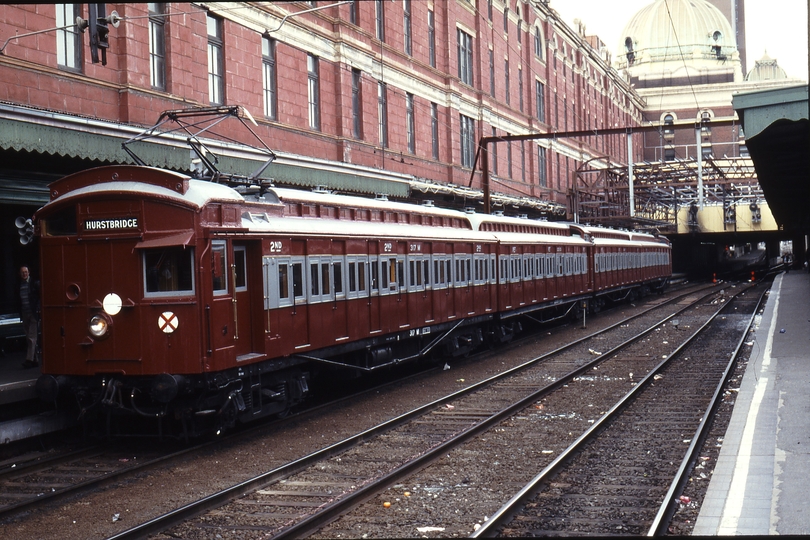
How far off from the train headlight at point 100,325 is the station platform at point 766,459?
280 inches

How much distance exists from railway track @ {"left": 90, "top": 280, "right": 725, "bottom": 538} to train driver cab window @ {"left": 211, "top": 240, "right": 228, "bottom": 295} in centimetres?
240

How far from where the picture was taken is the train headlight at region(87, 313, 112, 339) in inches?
453

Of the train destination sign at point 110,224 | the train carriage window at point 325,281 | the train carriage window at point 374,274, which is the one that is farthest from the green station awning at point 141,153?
the train carriage window at point 325,281

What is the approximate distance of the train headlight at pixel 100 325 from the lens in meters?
11.5

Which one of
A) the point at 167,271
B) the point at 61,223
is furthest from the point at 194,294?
the point at 61,223

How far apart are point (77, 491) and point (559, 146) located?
47542 millimetres

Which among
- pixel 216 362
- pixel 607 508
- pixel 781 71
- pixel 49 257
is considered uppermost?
pixel 781 71

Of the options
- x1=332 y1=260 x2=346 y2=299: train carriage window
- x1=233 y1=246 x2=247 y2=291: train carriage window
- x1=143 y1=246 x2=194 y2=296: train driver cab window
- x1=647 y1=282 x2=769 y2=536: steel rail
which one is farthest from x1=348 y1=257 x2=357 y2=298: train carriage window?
x1=647 y1=282 x2=769 y2=536: steel rail

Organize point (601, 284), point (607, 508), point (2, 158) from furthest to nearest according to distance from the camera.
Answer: point (601, 284) < point (2, 158) < point (607, 508)

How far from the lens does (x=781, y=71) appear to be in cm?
11700

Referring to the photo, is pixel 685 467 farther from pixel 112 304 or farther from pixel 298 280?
pixel 112 304

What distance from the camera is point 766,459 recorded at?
31.4ft

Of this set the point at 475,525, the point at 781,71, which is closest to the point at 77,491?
the point at 475,525

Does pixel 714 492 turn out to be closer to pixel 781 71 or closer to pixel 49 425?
pixel 49 425
